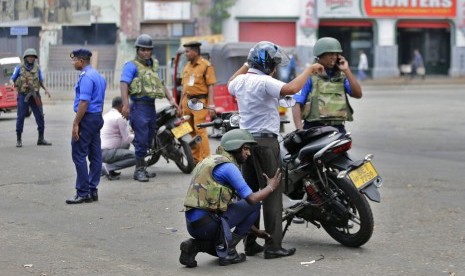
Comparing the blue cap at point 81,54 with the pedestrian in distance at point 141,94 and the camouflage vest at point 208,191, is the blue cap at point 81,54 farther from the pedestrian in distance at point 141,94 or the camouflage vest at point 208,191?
the camouflage vest at point 208,191

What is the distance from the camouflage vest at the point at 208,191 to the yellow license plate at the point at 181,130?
17.6 feet

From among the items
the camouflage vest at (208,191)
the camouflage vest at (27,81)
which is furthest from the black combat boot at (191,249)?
the camouflage vest at (27,81)

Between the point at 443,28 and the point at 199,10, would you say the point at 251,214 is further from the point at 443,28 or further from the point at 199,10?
the point at 443,28

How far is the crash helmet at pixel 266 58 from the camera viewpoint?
8172 mm

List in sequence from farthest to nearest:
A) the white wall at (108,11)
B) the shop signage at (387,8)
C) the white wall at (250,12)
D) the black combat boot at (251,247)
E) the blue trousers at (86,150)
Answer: the shop signage at (387,8), the white wall at (250,12), the white wall at (108,11), the blue trousers at (86,150), the black combat boot at (251,247)

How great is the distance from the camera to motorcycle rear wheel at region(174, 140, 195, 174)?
44.0 feet

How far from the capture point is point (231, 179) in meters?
7.82

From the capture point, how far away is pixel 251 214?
Answer: 318 inches

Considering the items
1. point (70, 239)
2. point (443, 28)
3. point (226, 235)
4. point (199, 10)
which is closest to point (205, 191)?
point (226, 235)

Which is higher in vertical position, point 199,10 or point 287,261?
point 199,10

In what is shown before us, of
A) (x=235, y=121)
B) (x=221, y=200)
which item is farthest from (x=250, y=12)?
(x=221, y=200)

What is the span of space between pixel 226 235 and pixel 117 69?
112 ft

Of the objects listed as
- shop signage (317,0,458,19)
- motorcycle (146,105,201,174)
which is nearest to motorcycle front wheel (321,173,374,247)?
motorcycle (146,105,201,174)

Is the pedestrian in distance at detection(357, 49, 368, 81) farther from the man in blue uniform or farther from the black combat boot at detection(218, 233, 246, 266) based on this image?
the black combat boot at detection(218, 233, 246, 266)
